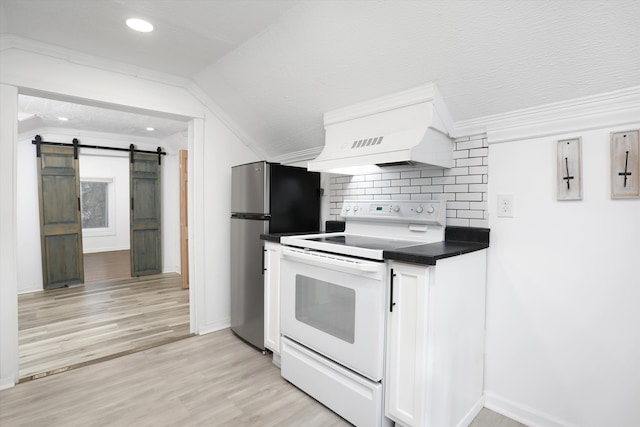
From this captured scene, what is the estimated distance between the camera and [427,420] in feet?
4.87

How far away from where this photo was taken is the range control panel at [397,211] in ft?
6.75

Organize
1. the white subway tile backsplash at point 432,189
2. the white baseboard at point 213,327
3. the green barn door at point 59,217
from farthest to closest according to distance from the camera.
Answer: the green barn door at point 59,217, the white baseboard at point 213,327, the white subway tile backsplash at point 432,189

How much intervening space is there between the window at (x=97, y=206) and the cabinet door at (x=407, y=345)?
8.20 meters

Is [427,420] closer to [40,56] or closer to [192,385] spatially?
[192,385]

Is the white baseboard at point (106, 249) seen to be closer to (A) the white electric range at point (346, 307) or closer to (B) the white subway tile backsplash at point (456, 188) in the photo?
(A) the white electric range at point (346, 307)

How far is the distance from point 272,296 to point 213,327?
1.07 metres

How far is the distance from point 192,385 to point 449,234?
1.97 meters

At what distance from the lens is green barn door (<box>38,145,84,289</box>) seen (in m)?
4.43

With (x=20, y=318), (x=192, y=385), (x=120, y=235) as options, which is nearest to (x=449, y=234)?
(x=192, y=385)

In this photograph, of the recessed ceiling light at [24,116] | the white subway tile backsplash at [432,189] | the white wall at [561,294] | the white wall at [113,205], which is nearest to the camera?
the white wall at [561,294]

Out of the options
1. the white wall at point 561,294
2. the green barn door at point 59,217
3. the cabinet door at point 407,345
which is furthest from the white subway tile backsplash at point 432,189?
the green barn door at point 59,217

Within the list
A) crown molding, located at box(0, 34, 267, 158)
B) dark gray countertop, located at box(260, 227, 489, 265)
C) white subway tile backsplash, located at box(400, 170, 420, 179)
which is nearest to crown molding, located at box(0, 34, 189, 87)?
crown molding, located at box(0, 34, 267, 158)

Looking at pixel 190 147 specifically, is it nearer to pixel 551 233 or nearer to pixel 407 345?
pixel 407 345

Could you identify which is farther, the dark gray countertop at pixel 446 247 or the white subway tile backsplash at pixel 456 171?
the white subway tile backsplash at pixel 456 171
